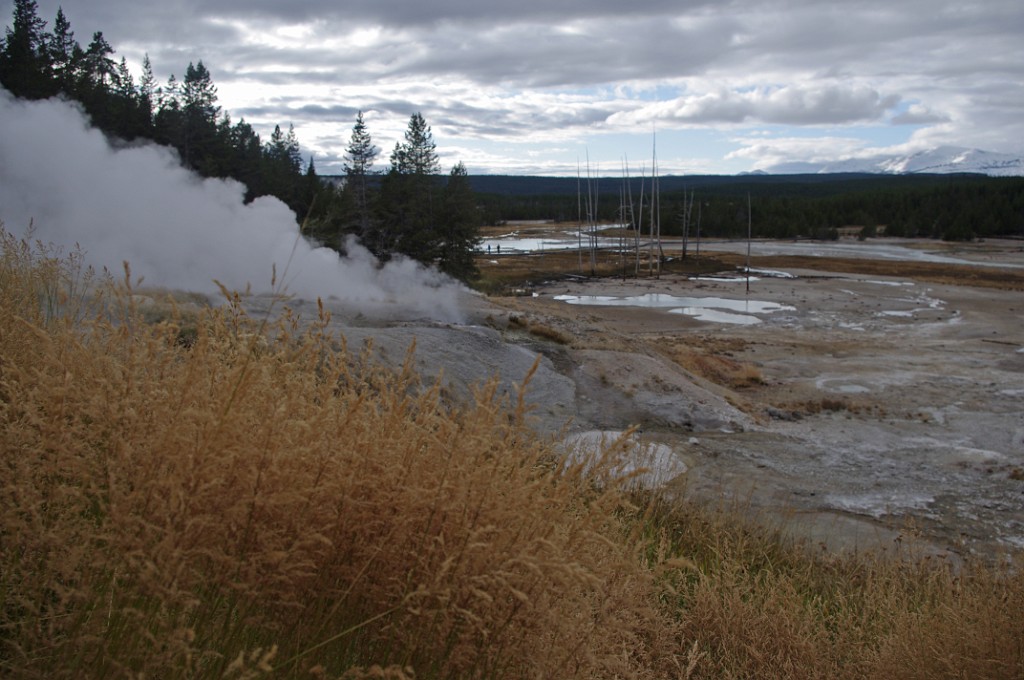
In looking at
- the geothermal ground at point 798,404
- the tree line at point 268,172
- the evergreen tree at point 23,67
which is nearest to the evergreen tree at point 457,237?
the tree line at point 268,172

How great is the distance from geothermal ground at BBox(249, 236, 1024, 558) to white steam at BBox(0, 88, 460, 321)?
311cm

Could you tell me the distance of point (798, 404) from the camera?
52.5 ft

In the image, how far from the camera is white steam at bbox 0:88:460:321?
15914mm

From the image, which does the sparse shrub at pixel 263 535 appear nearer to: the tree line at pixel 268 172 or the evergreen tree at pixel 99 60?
the tree line at pixel 268 172

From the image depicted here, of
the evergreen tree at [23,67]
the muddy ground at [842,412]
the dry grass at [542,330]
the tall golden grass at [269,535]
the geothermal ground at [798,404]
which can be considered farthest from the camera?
the evergreen tree at [23,67]

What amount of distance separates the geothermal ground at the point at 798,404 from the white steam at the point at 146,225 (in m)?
3.11

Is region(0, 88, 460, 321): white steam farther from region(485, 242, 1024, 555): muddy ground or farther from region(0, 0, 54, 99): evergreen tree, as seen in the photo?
region(0, 0, 54, 99): evergreen tree

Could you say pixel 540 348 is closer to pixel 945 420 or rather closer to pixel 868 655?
pixel 945 420

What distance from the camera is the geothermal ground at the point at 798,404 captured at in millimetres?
8945

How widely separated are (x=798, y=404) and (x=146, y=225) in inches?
562

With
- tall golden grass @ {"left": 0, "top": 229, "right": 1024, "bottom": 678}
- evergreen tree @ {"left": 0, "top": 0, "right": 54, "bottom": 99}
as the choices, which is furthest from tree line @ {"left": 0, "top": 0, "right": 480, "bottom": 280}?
tall golden grass @ {"left": 0, "top": 229, "right": 1024, "bottom": 678}

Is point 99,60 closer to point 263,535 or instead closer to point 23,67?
point 23,67

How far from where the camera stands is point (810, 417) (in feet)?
49.3

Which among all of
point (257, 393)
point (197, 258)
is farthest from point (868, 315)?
point (257, 393)
